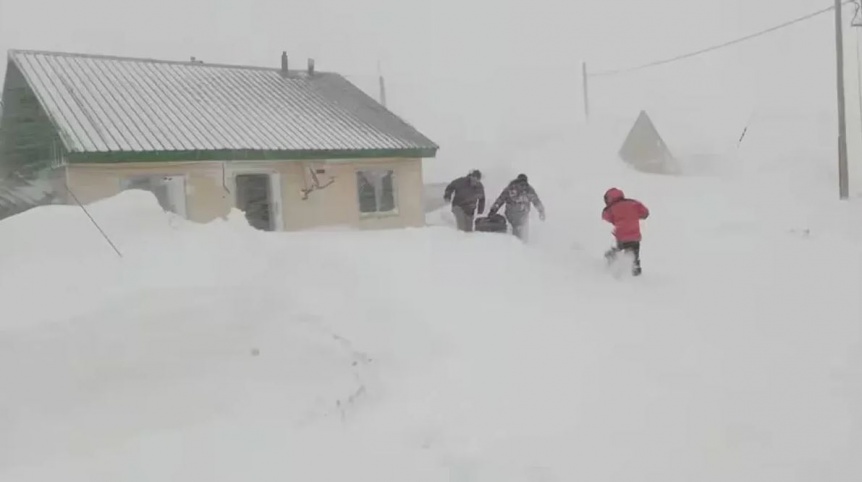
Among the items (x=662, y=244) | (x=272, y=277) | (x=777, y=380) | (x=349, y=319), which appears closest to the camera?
(x=777, y=380)

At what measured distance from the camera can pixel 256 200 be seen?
42.5 ft

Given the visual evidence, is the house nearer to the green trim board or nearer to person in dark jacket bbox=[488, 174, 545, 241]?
the green trim board

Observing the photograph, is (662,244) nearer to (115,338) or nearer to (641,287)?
(641,287)

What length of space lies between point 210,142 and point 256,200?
147 centimetres

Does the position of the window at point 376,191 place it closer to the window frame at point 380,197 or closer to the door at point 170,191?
the window frame at point 380,197

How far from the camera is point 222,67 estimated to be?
15227 millimetres

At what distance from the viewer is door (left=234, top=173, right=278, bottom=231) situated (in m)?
12.8

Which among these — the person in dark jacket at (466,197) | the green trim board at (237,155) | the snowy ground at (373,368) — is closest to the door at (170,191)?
the green trim board at (237,155)

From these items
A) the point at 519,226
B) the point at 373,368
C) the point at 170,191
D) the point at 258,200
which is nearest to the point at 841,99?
the point at 519,226

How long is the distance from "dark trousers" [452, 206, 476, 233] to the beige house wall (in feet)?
6.12

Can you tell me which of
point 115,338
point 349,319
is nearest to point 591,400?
point 349,319

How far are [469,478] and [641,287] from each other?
5994 mm

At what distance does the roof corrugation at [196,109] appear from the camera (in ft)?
37.9

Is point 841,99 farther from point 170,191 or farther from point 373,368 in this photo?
point 373,368
